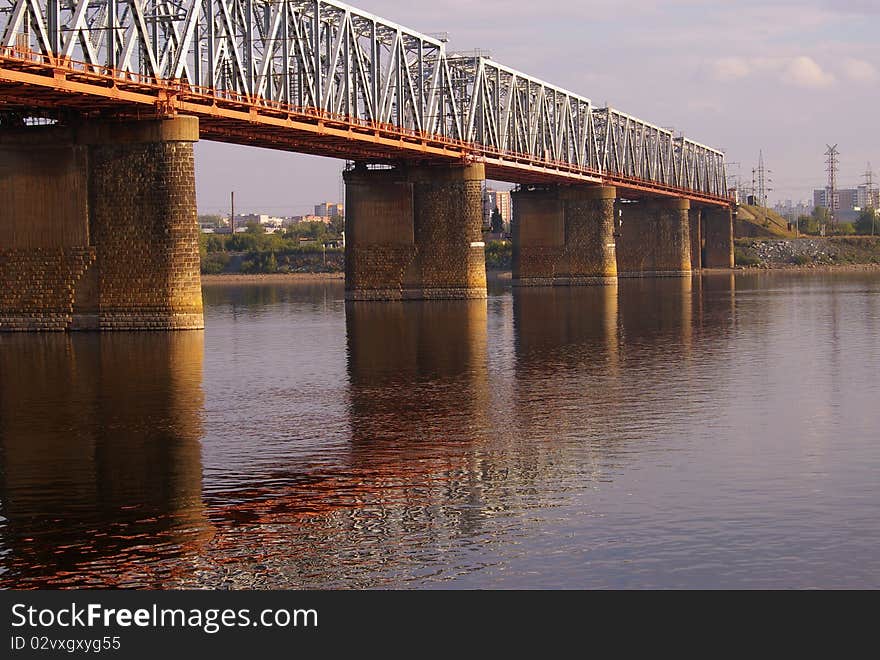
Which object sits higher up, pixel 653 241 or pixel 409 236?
pixel 653 241

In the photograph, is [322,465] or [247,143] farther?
[247,143]

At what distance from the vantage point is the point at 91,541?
899 inches

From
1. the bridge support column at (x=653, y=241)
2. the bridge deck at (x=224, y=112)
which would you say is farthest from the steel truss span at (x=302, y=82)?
the bridge support column at (x=653, y=241)

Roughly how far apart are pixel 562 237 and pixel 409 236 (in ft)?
139

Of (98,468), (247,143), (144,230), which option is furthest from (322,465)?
(247,143)

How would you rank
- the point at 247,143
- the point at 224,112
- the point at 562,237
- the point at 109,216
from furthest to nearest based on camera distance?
the point at 562,237, the point at 247,143, the point at 224,112, the point at 109,216

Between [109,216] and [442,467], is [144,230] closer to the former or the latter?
[109,216]

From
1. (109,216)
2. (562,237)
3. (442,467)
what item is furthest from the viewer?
(562,237)

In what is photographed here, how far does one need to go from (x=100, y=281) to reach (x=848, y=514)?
4666 cm

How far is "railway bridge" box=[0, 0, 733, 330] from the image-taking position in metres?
64.1

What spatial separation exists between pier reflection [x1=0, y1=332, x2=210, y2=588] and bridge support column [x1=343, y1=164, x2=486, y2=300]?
49.7m

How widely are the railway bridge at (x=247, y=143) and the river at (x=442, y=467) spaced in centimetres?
666

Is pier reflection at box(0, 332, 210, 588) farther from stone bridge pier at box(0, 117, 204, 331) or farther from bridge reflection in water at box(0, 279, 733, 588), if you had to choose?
stone bridge pier at box(0, 117, 204, 331)

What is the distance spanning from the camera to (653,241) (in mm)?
184875
